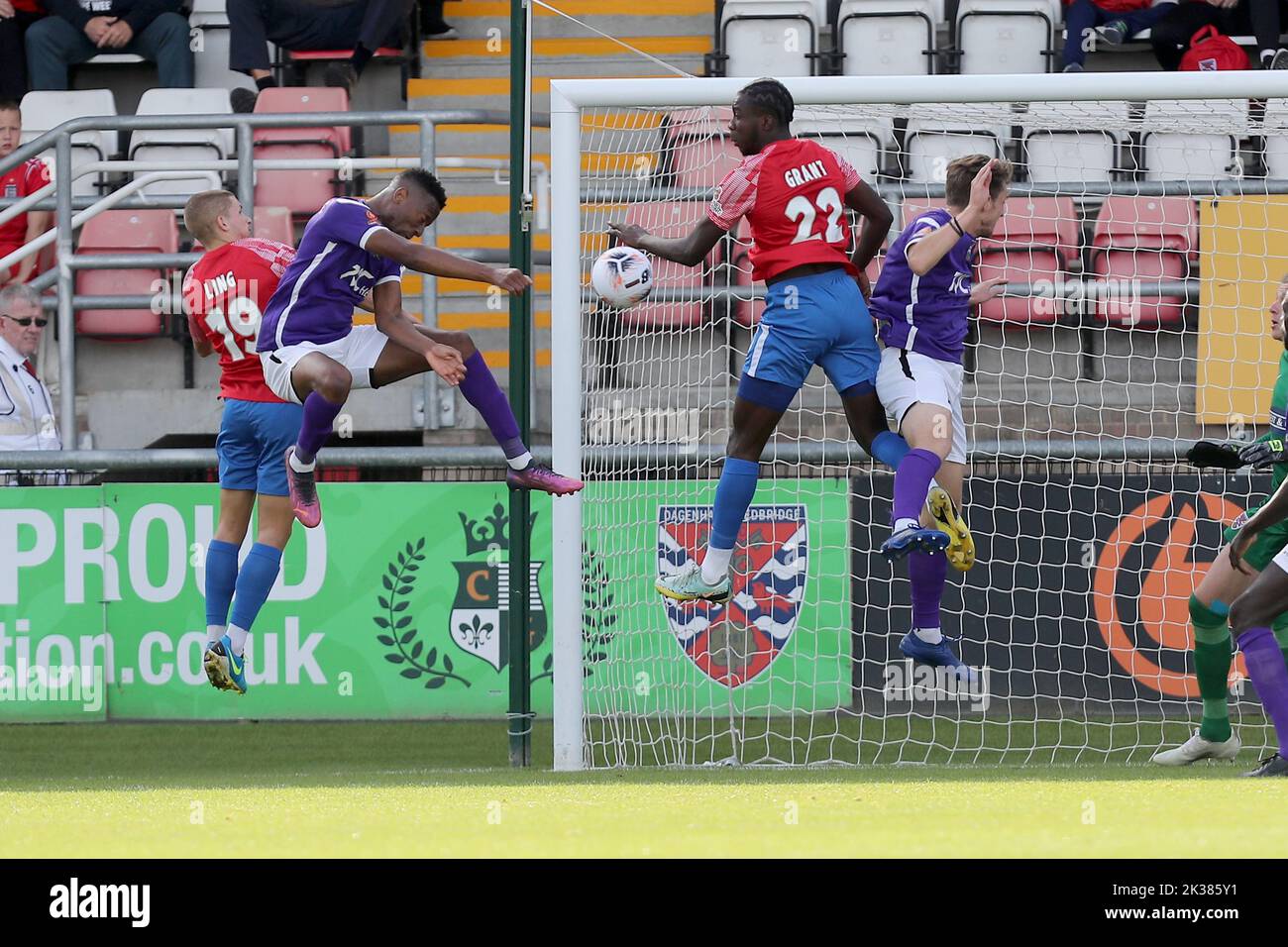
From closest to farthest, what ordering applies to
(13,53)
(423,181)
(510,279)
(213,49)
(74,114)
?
(510,279), (423,181), (74,114), (13,53), (213,49)

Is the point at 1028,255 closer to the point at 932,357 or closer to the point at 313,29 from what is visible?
the point at 932,357

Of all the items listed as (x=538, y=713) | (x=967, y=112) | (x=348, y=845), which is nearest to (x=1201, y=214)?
(x=967, y=112)

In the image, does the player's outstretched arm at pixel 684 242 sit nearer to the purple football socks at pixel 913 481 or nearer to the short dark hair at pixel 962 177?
the short dark hair at pixel 962 177

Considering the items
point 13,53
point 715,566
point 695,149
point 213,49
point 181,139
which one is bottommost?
point 715,566

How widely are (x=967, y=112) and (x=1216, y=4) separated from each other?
4.11 m

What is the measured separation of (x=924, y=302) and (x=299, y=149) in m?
4.93

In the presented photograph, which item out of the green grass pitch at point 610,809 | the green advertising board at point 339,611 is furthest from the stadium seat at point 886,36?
the green grass pitch at point 610,809

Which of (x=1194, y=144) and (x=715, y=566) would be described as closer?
(x=715, y=566)

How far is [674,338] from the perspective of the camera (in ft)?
30.5

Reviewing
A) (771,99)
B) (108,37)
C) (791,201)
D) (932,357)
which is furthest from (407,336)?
(108,37)

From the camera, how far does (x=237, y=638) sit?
290 inches

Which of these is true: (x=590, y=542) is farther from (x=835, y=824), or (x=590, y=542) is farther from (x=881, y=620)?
(x=835, y=824)

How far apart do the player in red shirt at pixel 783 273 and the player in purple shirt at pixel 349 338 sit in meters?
0.66

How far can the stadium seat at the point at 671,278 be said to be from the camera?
29.2ft
